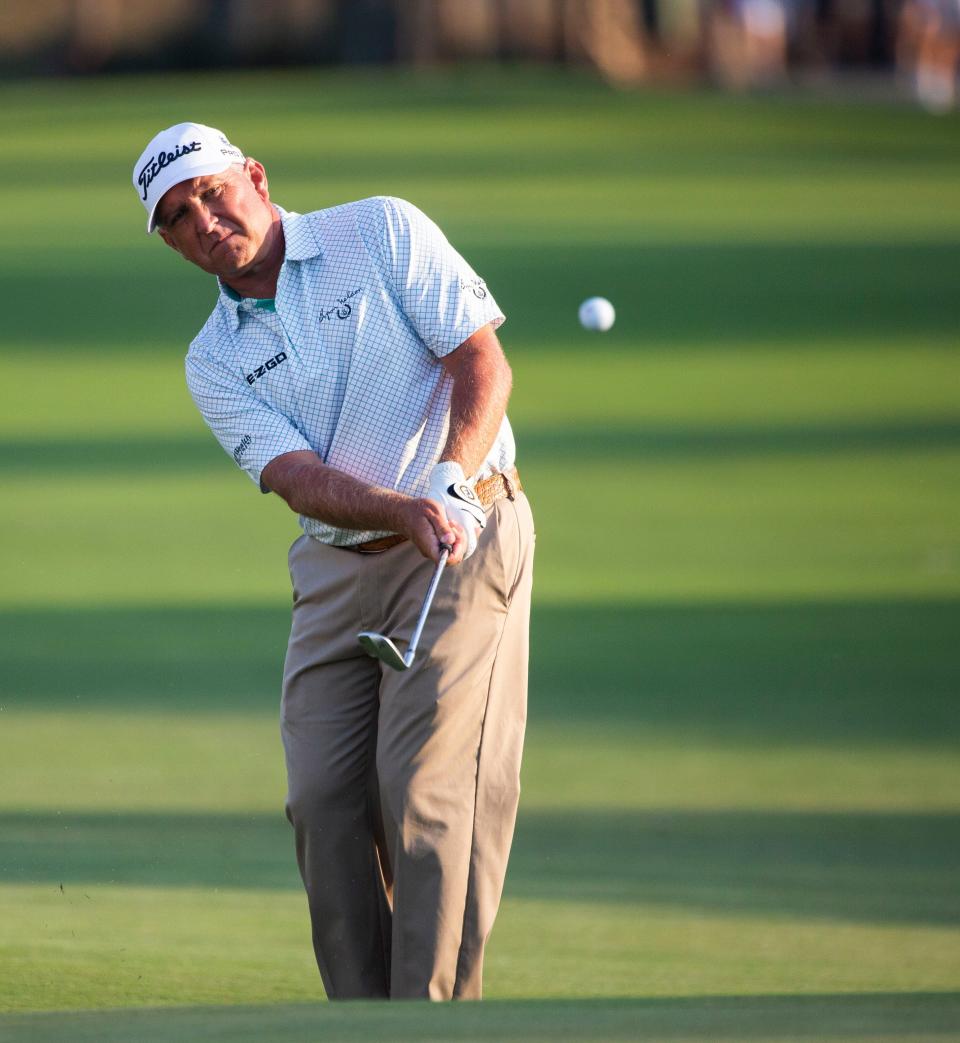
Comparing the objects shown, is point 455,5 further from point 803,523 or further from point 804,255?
point 803,523

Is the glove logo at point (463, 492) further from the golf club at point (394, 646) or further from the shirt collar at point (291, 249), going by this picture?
the shirt collar at point (291, 249)

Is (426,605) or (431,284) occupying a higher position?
(431,284)

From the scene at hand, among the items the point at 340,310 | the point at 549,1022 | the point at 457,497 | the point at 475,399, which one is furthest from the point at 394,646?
the point at 549,1022

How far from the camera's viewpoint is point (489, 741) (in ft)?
15.9

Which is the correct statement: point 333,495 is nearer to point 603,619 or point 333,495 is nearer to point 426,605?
point 426,605

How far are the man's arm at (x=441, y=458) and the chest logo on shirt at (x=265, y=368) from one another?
225 mm

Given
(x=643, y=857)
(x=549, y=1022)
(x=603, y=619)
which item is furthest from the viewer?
(x=603, y=619)

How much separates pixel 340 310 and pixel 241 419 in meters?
0.36

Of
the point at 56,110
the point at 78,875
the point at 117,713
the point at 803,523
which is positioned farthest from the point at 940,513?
the point at 56,110

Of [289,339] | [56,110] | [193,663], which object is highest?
[289,339]

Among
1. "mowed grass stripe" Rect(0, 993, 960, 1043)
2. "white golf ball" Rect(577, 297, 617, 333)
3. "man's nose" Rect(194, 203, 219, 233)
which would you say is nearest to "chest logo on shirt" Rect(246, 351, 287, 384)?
"man's nose" Rect(194, 203, 219, 233)

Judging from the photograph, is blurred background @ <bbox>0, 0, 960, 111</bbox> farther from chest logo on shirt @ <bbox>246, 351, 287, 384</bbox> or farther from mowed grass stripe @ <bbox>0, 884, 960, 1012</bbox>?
chest logo on shirt @ <bbox>246, 351, 287, 384</bbox>

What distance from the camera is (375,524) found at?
4.56 m

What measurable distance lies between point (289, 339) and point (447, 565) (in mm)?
671
